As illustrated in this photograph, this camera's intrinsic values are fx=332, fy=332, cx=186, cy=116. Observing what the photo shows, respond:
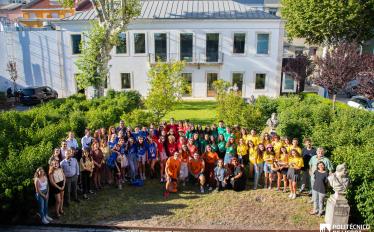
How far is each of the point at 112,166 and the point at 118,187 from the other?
0.79 m

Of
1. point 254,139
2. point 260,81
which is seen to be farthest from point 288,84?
point 254,139

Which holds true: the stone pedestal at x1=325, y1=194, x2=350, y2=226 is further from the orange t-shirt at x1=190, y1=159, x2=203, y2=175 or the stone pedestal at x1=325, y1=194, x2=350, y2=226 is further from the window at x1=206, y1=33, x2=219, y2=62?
the window at x1=206, y1=33, x2=219, y2=62

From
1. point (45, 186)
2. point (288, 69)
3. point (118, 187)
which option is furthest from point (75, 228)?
point (288, 69)

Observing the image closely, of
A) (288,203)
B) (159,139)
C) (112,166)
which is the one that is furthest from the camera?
(159,139)

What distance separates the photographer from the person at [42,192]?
8.59 metres

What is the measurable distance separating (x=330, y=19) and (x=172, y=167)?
79.1ft

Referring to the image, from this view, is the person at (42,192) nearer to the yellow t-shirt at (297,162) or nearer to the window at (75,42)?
the yellow t-shirt at (297,162)

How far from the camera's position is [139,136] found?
11.8 meters

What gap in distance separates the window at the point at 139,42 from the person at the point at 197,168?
19376mm

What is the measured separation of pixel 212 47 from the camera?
2870cm

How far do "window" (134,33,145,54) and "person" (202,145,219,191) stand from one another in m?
19.3

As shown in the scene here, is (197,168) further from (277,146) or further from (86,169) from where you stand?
(86,169)

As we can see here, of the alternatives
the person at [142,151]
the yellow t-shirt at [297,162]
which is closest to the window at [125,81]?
the person at [142,151]

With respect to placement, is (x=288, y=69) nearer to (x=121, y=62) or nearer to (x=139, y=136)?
(x=121, y=62)
